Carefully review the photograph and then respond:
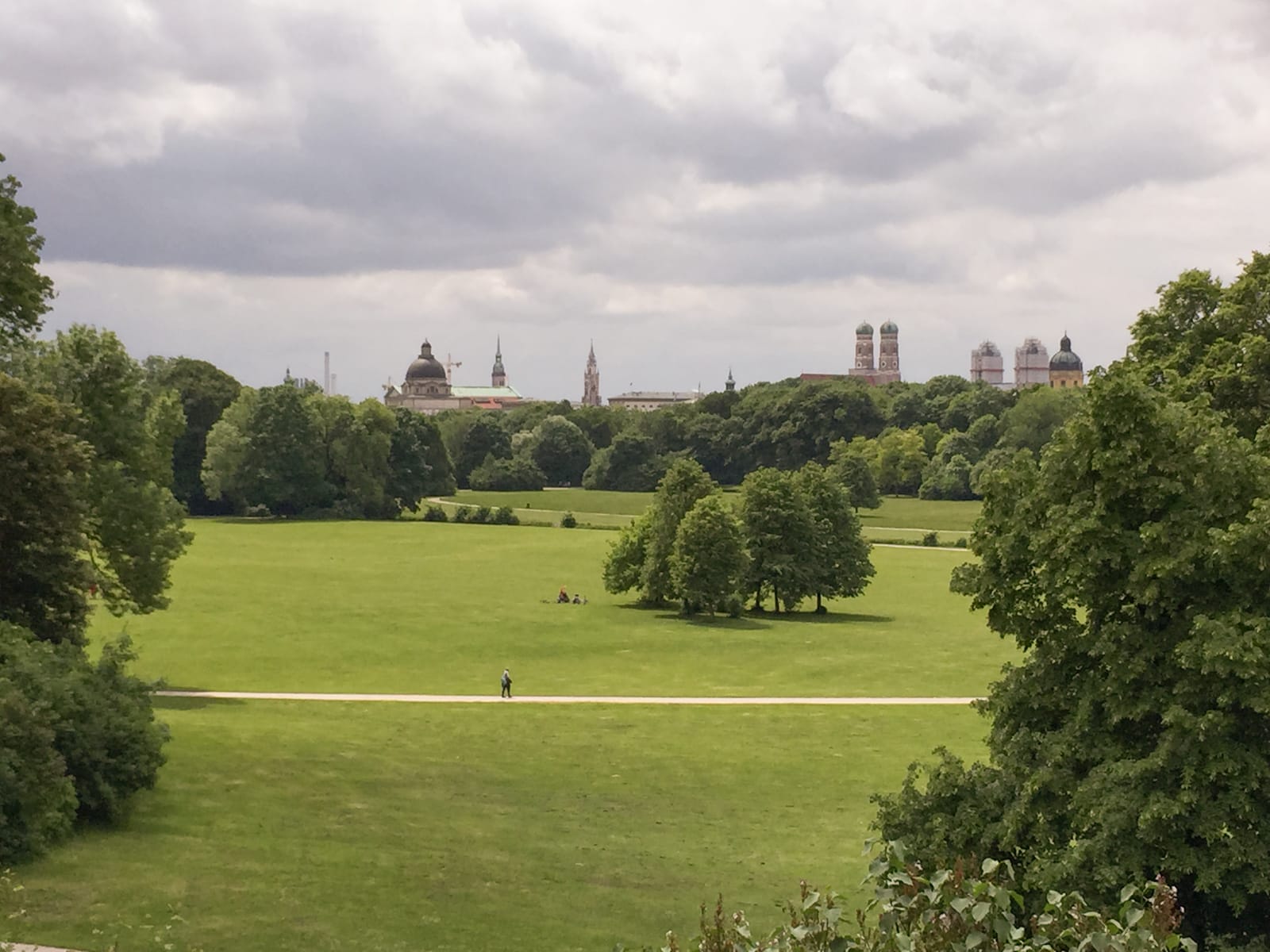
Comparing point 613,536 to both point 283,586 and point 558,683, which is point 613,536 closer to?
point 283,586

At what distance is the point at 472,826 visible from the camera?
2586 centimetres

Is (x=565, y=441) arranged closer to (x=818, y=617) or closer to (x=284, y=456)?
(x=284, y=456)

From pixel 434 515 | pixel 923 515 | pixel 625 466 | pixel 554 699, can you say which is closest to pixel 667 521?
pixel 554 699

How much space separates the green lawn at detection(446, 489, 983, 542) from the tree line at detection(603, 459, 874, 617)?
3546cm

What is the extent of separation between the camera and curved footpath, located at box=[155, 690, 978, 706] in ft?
133

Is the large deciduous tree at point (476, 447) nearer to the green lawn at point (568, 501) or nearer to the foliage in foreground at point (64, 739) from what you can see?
the green lawn at point (568, 501)

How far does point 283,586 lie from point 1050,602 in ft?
178

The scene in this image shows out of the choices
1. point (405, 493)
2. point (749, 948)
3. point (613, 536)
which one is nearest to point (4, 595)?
point (749, 948)

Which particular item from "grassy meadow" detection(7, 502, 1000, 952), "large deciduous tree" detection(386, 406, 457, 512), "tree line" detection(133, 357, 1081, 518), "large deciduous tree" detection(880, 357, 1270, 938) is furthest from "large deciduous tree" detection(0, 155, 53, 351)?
"large deciduous tree" detection(386, 406, 457, 512)

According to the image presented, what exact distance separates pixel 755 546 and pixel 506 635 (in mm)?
15773

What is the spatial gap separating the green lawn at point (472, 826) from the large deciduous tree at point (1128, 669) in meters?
5.25

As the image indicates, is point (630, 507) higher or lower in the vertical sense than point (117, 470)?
lower

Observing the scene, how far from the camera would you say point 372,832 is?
2480 cm

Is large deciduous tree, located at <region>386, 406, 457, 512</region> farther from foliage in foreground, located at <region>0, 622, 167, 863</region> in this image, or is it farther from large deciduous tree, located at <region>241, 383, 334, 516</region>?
foliage in foreground, located at <region>0, 622, 167, 863</region>
